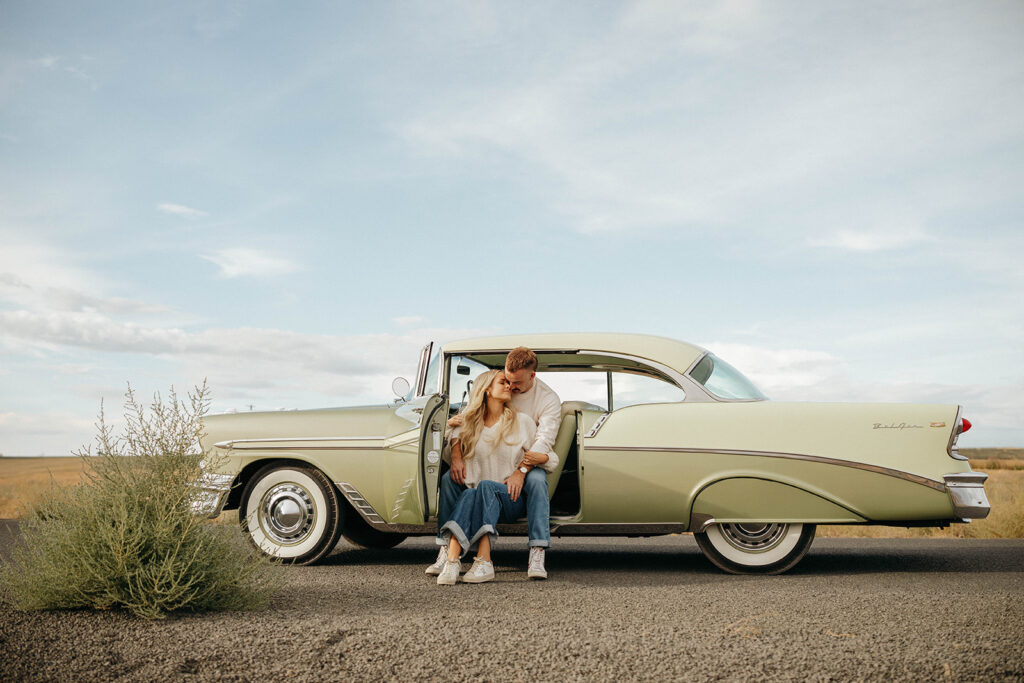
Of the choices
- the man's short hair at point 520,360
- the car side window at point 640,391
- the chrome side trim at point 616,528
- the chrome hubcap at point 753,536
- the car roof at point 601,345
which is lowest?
the chrome hubcap at point 753,536

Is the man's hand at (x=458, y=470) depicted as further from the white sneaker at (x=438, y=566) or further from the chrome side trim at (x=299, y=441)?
the chrome side trim at (x=299, y=441)

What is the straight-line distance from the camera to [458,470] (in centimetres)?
606

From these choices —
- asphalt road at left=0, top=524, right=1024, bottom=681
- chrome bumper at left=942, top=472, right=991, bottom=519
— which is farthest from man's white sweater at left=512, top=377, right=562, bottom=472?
chrome bumper at left=942, top=472, right=991, bottom=519

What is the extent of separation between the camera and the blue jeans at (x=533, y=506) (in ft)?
19.3

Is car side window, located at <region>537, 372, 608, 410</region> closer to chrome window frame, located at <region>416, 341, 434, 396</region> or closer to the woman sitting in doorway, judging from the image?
the woman sitting in doorway

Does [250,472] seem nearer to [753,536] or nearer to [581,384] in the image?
[581,384]

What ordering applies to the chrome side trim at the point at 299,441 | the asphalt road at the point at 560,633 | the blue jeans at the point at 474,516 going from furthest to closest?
the chrome side trim at the point at 299,441 → the blue jeans at the point at 474,516 → the asphalt road at the point at 560,633

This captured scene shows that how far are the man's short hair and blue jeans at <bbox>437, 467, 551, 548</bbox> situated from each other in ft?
2.48

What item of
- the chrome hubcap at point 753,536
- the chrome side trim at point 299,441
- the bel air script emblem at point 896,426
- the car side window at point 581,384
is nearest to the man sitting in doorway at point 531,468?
the car side window at point 581,384

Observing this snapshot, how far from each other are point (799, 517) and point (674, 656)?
9.06 ft

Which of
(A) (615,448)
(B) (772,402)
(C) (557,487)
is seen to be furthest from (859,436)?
(C) (557,487)

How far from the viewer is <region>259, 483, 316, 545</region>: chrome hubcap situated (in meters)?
6.53

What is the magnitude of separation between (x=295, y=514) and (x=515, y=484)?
188 centimetres

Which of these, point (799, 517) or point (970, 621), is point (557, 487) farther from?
point (970, 621)
